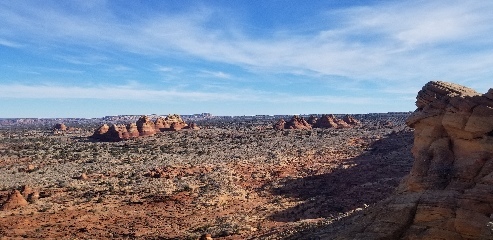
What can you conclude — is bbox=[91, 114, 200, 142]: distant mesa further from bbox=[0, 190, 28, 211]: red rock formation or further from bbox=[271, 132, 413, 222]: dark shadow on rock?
bbox=[271, 132, 413, 222]: dark shadow on rock

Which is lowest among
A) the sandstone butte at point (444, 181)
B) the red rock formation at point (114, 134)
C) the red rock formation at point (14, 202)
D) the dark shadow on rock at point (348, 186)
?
the red rock formation at point (14, 202)

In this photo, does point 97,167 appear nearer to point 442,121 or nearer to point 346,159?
point 346,159

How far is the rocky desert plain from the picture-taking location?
1191cm

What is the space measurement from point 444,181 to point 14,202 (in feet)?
88.7

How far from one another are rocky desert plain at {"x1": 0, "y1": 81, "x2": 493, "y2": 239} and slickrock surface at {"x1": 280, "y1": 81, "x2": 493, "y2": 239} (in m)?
0.03

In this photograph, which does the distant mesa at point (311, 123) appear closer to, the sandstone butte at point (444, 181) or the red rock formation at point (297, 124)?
the red rock formation at point (297, 124)

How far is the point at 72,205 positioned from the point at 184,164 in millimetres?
16184

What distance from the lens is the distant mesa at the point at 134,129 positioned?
74781 mm

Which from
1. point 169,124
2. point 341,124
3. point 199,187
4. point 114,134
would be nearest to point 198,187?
point 199,187

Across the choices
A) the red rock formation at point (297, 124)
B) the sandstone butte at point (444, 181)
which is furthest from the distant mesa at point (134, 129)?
the sandstone butte at point (444, 181)

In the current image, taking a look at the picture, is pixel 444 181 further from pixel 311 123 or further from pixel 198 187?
pixel 311 123

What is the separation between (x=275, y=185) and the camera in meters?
32.8

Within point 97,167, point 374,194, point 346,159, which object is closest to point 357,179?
point 374,194

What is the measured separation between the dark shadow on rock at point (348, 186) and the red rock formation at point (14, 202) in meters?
17.5
